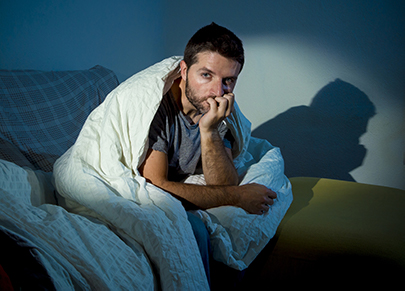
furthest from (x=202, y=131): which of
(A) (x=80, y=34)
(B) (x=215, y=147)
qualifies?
(A) (x=80, y=34)

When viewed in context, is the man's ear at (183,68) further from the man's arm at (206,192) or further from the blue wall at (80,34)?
the blue wall at (80,34)

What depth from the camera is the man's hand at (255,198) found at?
3.06 feet

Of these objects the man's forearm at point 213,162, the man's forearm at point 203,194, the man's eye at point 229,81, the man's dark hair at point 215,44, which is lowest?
the man's forearm at point 203,194

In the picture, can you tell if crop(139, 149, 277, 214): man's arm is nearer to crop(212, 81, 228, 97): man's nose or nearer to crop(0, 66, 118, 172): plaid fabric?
crop(212, 81, 228, 97): man's nose

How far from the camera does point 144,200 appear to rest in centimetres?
80

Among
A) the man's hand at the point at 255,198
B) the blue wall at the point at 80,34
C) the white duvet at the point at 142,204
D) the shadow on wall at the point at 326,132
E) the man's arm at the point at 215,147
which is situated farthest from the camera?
the shadow on wall at the point at 326,132

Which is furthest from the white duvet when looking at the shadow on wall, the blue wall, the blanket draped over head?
the shadow on wall

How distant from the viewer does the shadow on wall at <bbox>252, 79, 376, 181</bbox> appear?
164 cm

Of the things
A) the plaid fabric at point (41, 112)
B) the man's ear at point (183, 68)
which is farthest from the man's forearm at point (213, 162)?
the plaid fabric at point (41, 112)

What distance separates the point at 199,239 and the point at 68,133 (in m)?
0.73

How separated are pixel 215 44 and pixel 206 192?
514 mm

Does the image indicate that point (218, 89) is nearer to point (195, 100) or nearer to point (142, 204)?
point (195, 100)

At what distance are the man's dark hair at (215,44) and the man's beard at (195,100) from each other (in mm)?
95

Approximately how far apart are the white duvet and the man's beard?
0.08 metres
